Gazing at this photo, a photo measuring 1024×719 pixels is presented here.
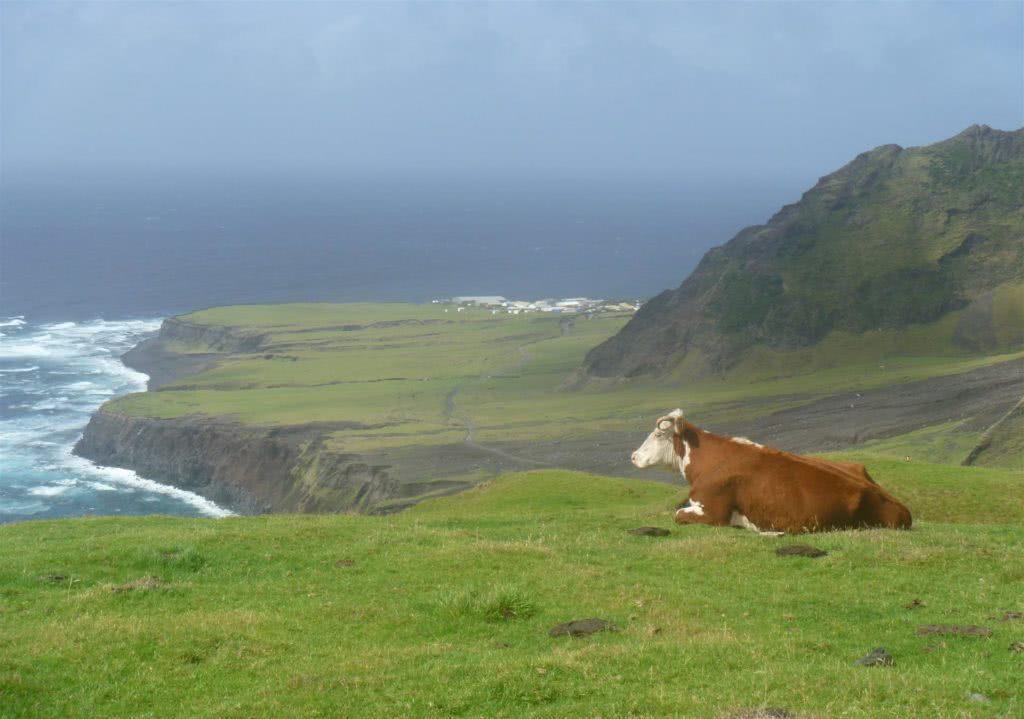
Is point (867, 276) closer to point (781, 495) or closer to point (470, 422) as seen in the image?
point (470, 422)

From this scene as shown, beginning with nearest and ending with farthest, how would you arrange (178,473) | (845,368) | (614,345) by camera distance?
(178,473) < (845,368) < (614,345)

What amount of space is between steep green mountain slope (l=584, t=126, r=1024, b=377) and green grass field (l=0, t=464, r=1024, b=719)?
364ft

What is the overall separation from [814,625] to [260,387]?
120 metres

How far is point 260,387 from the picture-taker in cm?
13062

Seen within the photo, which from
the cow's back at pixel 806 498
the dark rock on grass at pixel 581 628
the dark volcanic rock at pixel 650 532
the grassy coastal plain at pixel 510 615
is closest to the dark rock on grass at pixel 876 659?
the grassy coastal plain at pixel 510 615

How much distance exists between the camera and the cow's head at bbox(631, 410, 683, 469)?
85.0 feet

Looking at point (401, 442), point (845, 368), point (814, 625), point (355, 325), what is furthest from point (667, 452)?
point (355, 325)

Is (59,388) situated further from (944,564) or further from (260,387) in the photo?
(944,564)

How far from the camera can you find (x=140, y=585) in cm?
1830

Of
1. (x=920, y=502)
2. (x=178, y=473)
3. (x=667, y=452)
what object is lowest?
(x=178, y=473)

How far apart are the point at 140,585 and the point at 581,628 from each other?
24.4 feet

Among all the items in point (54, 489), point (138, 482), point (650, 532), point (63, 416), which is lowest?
point (138, 482)

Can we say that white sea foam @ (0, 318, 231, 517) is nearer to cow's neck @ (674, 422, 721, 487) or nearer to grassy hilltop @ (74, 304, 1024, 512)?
grassy hilltop @ (74, 304, 1024, 512)

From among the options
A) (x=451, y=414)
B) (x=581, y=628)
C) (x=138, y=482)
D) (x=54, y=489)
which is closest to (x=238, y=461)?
(x=138, y=482)
